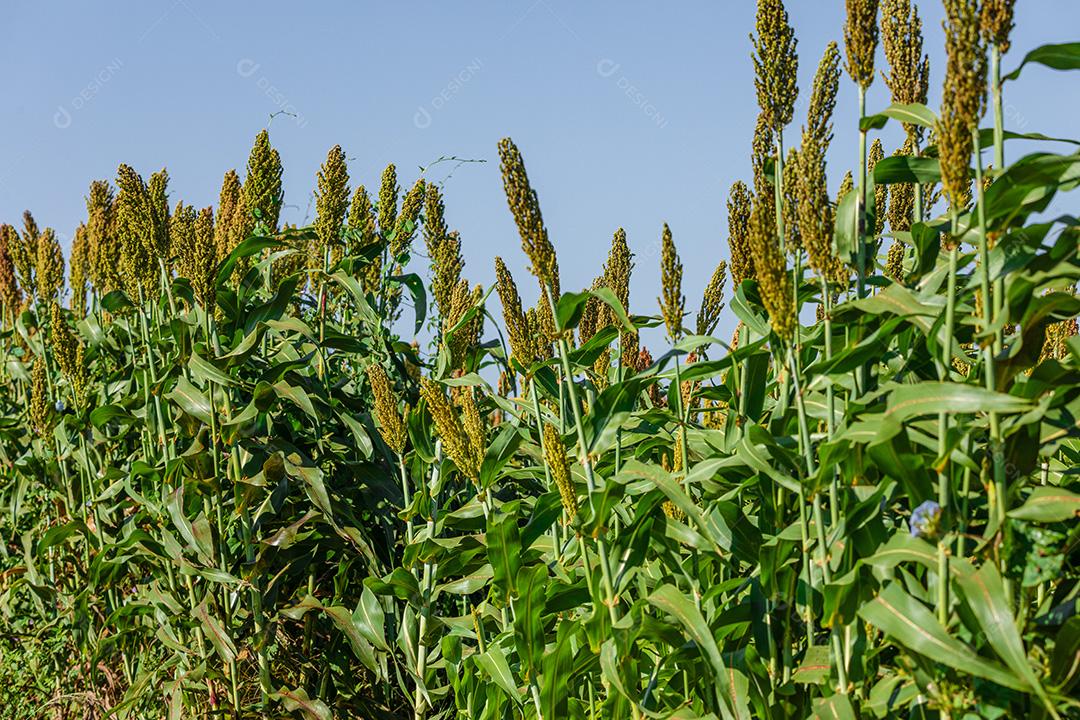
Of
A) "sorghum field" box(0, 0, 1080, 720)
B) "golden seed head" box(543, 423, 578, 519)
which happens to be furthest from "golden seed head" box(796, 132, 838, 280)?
"golden seed head" box(543, 423, 578, 519)

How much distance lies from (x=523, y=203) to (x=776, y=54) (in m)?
0.67

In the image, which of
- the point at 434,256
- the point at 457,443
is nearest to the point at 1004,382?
the point at 457,443

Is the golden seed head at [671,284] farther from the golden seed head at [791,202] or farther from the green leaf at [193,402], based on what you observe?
the green leaf at [193,402]

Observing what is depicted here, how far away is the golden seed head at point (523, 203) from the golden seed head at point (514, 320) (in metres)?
0.42

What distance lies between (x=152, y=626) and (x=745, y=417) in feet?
9.64

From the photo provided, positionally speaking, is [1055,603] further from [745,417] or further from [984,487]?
[745,417]

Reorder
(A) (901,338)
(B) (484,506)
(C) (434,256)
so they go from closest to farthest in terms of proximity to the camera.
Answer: (A) (901,338) < (B) (484,506) < (C) (434,256)

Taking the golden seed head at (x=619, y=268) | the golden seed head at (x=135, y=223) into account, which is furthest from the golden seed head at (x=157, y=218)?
the golden seed head at (x=619, y=268)

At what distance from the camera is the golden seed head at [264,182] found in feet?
16.6

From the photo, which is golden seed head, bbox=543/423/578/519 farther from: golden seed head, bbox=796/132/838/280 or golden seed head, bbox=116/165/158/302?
golden seed head, bbox=116/165/158/302

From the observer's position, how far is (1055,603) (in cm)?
241

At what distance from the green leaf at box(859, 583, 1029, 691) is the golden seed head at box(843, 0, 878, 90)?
1166mm

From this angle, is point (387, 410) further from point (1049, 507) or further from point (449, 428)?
point (1049, 507)

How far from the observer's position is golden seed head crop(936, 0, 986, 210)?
6.78ft
